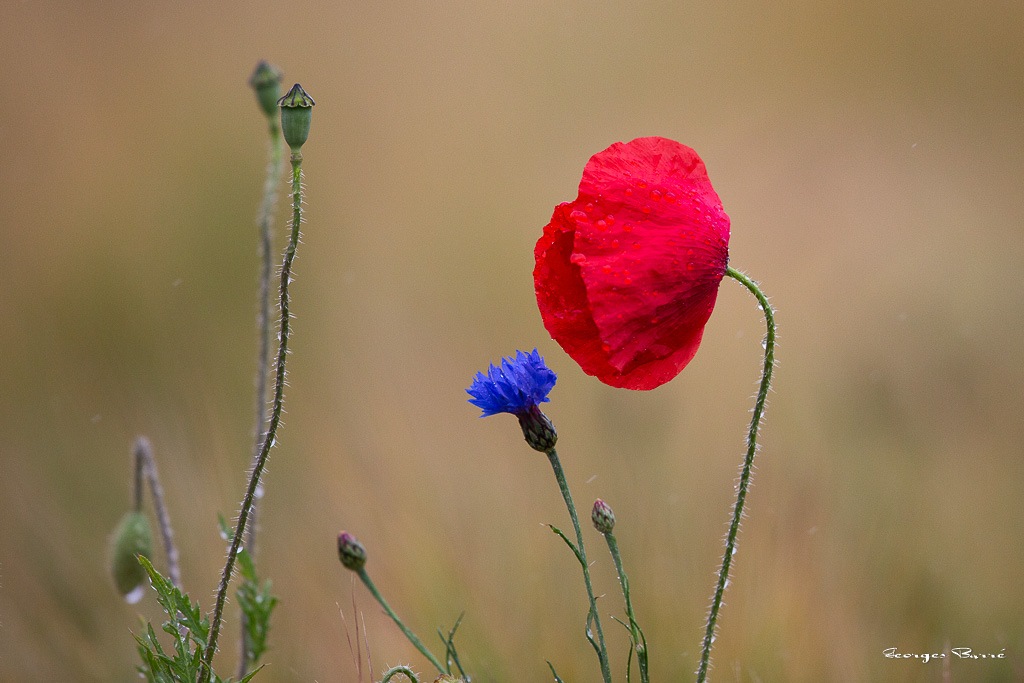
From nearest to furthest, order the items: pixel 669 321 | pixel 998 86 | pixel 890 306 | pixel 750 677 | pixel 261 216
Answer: pixel 669 321
pixel 261 216
pixel 750 677
pixel 890 306
pixel 998 86

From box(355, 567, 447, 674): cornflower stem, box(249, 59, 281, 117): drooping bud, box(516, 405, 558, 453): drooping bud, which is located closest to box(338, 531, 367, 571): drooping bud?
box(355, 567, 447, 674): cornflower stem

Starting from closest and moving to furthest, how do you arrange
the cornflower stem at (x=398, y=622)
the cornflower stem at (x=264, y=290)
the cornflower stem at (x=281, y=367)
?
the cornflower stem at (x=281, y=367), the cornflower stem at (x=398, y=622), the cornflower stem at (x=264, y=290)

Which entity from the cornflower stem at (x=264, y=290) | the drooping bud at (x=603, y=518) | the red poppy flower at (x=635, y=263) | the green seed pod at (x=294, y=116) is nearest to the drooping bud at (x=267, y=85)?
the cornflower stem at (x=264, y=290)

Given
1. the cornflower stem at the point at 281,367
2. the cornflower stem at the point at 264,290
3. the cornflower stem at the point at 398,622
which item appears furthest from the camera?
the cornflower stem at the point at 264,290

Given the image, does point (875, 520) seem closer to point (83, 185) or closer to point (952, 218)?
point (952, 218)

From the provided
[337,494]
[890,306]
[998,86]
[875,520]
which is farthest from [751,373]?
[998,86]

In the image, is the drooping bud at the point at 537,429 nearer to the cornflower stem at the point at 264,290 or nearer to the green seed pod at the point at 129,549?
the cornflower stem at the point at 264,290

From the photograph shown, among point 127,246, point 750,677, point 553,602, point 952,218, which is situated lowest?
point 750,677
